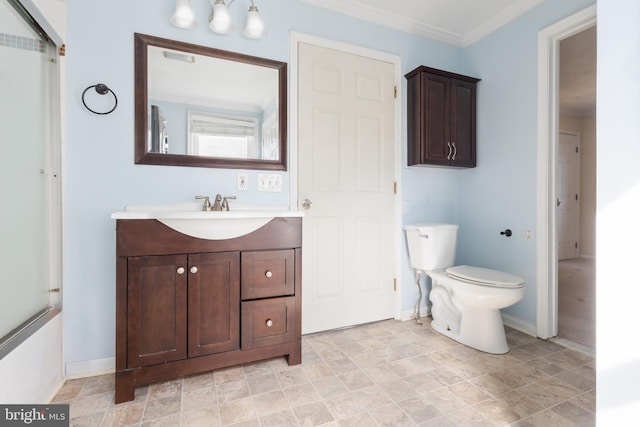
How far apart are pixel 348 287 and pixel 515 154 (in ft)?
5.30

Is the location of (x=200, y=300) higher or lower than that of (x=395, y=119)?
lower

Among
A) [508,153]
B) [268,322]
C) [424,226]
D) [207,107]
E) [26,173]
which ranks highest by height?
[207,107]

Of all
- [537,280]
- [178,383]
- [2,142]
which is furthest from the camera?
[537,280]

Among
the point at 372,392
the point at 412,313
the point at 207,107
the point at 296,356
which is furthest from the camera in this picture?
the point at 412,313

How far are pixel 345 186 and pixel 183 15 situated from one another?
56.4 inches

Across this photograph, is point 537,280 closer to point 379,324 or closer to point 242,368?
point 379,324

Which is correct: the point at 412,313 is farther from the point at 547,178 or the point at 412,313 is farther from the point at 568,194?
the point at 568,194

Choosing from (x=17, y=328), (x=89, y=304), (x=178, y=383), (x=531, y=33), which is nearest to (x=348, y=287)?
(x=178, y=383)

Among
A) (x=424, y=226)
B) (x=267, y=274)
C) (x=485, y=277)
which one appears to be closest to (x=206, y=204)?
(x=267, y=274)

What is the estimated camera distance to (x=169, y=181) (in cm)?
179

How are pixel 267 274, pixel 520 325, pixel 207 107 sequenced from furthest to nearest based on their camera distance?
1. pixel 520 325
2. pixel 207 107
3. pixel 267 274

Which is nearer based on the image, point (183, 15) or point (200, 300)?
point (200, 300)

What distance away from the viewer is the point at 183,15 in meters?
1.68

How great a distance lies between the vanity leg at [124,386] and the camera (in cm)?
140
